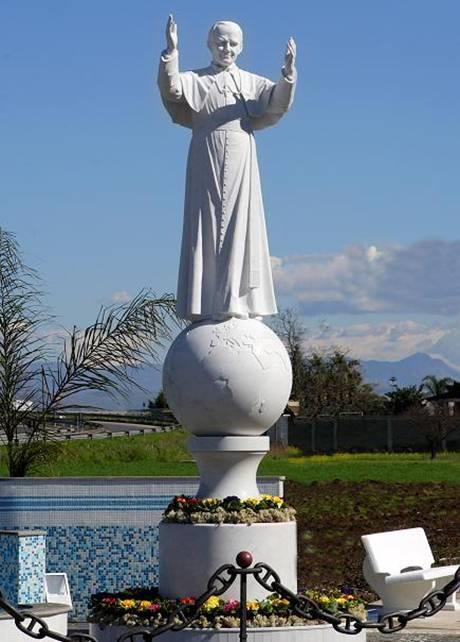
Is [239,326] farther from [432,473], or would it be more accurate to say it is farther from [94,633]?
[432,473]

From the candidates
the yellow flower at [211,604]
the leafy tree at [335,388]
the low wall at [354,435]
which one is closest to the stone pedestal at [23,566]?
the yellow flower at [211,604]

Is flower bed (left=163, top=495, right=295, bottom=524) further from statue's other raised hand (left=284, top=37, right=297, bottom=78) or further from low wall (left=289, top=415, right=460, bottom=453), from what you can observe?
low wall (left=289, top=415, right=460, bottom=453)

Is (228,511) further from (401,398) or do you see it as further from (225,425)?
(401,398)

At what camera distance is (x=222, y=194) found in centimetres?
1012

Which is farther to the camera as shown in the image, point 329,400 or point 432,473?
point 329,400

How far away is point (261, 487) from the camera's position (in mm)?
12992

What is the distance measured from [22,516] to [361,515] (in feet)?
21.9

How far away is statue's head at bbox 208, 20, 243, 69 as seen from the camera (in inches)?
407

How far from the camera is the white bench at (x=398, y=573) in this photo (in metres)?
12.1

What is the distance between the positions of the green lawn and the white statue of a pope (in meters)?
6.21

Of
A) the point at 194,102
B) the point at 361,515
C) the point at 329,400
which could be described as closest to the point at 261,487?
the point at 194,102

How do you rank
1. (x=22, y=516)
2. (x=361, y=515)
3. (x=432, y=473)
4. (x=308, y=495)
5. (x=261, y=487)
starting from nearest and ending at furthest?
(x=261, y=487) < (x=22, y=516) < (x=361, y=515) < (x=308, y=495) < (x=432, y=473)

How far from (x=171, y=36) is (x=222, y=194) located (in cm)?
115

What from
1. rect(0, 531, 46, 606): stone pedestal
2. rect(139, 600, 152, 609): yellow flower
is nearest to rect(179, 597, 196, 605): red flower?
rect(139, 600, 152, 609): yellow flower
